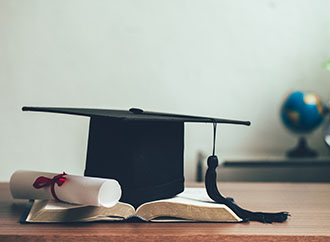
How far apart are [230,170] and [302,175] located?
1.22 feet

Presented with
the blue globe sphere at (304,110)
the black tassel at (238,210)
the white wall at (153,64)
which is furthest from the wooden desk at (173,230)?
the white wall at (153,64)

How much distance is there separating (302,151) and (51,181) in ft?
5.22

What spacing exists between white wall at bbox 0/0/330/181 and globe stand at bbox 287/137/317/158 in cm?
19

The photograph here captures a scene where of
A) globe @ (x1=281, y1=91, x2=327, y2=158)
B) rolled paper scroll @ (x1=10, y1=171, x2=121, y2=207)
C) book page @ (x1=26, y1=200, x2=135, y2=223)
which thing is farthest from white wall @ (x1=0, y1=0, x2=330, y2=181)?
book page @ (x1=26, y1=200, x2=135, y2=223)

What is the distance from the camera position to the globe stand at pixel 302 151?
228cm

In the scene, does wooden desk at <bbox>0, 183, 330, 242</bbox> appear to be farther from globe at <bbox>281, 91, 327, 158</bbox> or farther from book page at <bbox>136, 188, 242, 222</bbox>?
globe at <bbox>281, 91, 327, 158</bbox>

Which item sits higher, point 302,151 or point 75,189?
point 302,151

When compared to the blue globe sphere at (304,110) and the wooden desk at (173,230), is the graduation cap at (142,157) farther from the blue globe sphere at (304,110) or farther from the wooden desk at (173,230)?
the blue globe sphere at (304,110)

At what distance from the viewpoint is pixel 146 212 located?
890 millimetres

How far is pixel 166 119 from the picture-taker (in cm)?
93

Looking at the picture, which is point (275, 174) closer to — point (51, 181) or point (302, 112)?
point (302, 112)

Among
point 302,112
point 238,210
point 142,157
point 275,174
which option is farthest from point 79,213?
point 275,174

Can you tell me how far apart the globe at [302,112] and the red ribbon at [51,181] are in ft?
4.82

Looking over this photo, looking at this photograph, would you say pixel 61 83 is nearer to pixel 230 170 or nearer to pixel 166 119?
pixel 230 170
